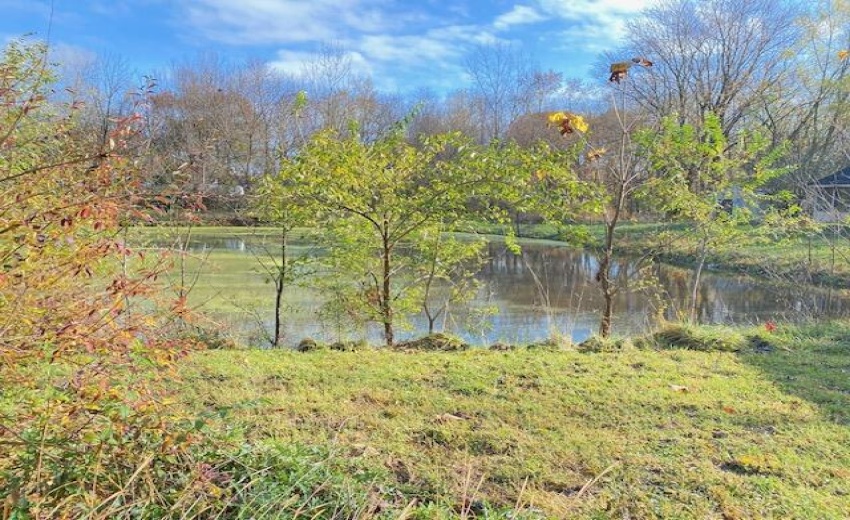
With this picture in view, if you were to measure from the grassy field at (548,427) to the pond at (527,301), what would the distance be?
970 millimetres

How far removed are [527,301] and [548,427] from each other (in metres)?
7.67

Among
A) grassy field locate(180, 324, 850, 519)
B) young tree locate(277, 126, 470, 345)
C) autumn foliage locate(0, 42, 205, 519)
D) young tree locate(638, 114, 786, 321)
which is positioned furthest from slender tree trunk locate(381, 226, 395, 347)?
autumn foliage locate(0, 42, 205, 519)

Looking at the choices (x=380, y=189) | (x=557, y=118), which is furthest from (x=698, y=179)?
(x=380, y=189)

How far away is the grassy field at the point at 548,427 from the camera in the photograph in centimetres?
251

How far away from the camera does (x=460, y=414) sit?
3641 mm

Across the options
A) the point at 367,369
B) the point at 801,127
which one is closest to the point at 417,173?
the point at 367,369

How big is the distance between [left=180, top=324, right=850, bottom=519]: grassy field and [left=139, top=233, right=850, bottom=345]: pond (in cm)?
97

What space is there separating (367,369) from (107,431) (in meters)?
2.84

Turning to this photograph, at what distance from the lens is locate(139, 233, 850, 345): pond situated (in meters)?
7.44

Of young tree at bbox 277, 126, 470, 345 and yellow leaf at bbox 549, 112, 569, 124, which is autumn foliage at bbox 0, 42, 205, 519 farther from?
yellow leaf at bbox 549, 112, 569, 124

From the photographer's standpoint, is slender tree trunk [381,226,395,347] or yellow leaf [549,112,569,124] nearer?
yellow leaf [549,112,569,124]

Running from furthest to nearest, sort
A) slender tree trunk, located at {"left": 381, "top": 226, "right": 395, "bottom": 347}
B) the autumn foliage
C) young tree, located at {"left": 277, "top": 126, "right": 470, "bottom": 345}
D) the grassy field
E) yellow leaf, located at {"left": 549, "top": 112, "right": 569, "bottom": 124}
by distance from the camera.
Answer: slender tree trunk, located at {"left": 381, "top": 226, "right": 395, "bottom": 347}
young tree, located at {"left": 277, "top": 126, "right": 470, "bottom": 345}
yellow leaf, located at {"left": 549, "top": 112, "right": 569, "bottom": 124}
the grassy field
the autumn foliage

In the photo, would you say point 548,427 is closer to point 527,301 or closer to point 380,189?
point 380,189

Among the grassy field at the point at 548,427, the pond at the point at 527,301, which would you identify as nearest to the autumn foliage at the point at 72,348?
the grassy field at the point at 548,427
